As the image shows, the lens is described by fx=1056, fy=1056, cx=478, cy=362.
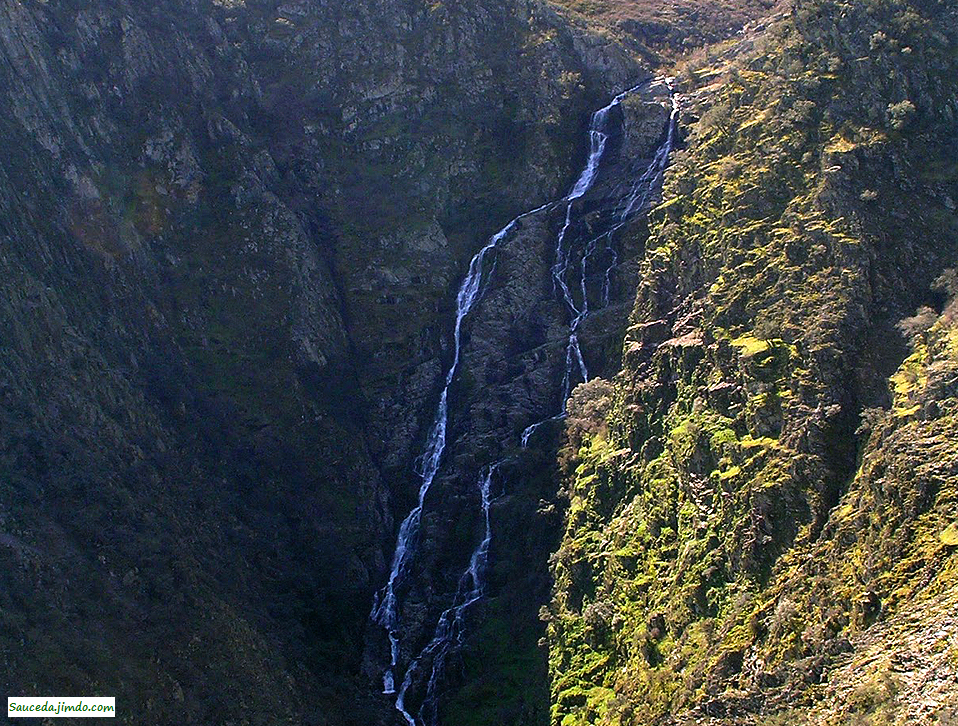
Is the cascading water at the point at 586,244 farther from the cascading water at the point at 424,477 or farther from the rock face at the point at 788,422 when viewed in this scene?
the cascading water at the point at 424,477

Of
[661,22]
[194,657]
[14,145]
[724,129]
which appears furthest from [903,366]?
[661,22]

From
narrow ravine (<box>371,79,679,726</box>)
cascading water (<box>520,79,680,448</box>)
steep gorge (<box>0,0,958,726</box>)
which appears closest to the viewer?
steep gorge (<box>0,0,958,726</box>)

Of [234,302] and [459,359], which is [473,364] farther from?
[234,302]

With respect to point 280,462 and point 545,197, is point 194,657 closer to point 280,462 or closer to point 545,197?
point 280,462

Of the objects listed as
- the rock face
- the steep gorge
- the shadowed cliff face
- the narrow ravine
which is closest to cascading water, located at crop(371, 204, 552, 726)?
the narrow ravine

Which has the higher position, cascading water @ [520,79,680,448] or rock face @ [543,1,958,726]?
cascading water @ [520,79,680,448]

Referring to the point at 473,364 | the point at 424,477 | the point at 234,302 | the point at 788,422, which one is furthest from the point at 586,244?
the point at 788,422

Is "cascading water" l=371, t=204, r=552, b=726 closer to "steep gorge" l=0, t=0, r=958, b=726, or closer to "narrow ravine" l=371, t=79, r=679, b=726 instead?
"narrow ravine" l=371, t=79, r=679, b=726
